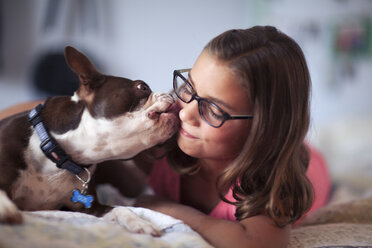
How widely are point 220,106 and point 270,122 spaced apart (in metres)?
0.15

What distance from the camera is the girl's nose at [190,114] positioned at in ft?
3.43

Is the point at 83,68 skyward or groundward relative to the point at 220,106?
skyward

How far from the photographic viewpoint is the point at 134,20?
3.22m

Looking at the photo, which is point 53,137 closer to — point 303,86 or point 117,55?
point 303,86

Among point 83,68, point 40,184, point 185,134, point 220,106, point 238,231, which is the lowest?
point 238,231

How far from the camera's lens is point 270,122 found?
102 centimetres

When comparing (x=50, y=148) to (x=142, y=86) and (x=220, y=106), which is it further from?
(x=220, y=106)

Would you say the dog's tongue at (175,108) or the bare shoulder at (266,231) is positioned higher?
the dog's tongue at (175,108)

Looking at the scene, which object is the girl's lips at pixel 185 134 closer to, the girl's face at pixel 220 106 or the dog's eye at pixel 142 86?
the girl's face at pixel 220 106

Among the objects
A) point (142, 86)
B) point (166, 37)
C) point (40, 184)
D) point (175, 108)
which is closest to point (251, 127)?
point (175, 108)

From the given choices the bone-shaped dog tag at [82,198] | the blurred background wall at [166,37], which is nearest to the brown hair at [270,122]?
the bone-shaped dog tag at [82,198]

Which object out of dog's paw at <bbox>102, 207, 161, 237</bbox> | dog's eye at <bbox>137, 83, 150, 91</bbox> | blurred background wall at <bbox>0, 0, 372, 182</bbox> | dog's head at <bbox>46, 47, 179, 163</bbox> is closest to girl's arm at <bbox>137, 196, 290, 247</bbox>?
dog's paw at <bbox>102, 207, 161, 237</bbox>

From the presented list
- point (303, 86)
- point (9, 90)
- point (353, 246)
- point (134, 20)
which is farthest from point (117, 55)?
point (353, 246)

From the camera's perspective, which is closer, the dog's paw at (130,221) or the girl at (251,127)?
the dog's paw at (130,221)
